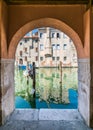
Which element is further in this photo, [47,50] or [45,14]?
[47,50]

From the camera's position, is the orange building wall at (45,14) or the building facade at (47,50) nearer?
the orange building wall at (45,14)

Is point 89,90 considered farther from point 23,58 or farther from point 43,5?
point 23,58

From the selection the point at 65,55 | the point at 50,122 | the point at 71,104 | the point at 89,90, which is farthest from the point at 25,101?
the point at 65,55

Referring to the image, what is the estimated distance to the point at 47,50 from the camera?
1055 inches

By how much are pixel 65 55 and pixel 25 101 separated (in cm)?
1744

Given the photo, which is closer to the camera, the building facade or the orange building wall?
the orange building wall

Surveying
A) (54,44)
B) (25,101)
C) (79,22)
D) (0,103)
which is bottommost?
(25,101)

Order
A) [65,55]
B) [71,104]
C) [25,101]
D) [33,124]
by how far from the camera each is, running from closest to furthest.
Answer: [33,124], [71,104], [25,101], [65,55]

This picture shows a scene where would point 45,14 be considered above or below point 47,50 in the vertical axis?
below

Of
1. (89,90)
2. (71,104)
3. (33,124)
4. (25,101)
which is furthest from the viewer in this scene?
(25,101)

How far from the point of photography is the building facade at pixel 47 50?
26.0m

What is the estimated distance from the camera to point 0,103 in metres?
3.53

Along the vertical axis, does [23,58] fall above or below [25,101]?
above

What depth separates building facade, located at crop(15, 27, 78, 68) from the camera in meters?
26.0
